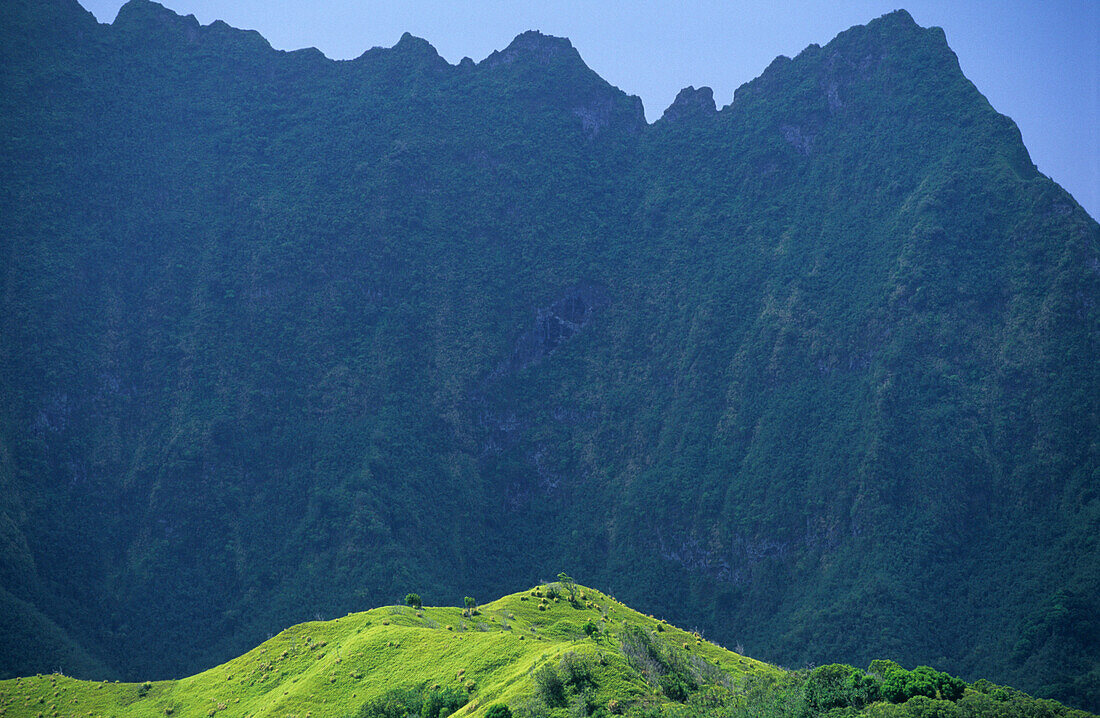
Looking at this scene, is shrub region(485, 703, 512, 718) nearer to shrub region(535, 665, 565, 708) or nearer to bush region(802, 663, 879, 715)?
shrub region(535, 665, 565, 708)

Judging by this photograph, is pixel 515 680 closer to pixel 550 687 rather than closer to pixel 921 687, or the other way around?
pixel 550 687

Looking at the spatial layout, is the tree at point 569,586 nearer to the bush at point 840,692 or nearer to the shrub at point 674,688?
the shrub at point 674,688

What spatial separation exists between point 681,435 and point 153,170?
394 feet

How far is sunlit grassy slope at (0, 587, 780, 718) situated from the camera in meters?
49.2

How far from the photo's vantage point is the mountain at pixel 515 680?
41781mm

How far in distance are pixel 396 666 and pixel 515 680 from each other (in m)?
13.0

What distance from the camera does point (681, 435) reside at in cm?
15362

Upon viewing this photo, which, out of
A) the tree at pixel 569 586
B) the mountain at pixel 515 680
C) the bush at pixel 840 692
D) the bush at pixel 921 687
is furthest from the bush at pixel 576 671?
the tree at pixel 569 586

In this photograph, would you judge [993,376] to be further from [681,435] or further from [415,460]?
[415,460]

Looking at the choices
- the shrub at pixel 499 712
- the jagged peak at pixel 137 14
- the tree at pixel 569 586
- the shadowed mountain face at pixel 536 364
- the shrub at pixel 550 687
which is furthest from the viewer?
the jagged peak at pixel 137 14

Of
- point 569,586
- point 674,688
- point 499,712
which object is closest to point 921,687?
point 674,688

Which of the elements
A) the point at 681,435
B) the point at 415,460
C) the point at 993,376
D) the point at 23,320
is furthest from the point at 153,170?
the point at 993,376

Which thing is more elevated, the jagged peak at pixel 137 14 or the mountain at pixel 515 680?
the jagged peak at pixel 137 14

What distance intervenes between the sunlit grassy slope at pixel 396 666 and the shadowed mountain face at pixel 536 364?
48.7m
